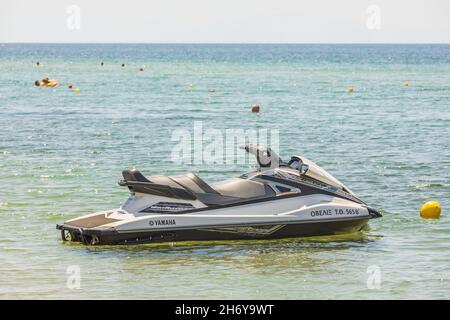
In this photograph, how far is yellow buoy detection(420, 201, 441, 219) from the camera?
18094 millimetres

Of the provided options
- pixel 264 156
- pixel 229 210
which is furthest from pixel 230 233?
pixel 264 156

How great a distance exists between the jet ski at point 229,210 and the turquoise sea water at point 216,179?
0.73ft

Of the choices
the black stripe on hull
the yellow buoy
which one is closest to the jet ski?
the black stripe on hull

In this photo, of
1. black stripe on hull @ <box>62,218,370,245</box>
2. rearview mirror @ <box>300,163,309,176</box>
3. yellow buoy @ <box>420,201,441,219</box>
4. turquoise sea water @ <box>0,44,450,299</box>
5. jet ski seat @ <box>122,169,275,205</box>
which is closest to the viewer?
turquoise sea water @ <box>0,44,450,299</box>

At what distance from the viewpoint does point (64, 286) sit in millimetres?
13164

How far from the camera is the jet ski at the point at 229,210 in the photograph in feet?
49.7

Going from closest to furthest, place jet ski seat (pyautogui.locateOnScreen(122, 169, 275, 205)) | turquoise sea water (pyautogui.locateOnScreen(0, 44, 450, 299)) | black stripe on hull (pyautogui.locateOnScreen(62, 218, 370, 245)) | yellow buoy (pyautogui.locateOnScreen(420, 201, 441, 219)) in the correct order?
turquoise sea water (pyautogui.locateOnScreen(0, 44, 450, 299)) < black stripe on hull (pyautogui.locateOnScreen(62, 218, 370, 245)) < jet ski seat (pyautogui.locateOnScreen(122, 169, 275, 205)) < yellow buoy (pyautogui.locateOnScreen(420, 201, 441, 219))

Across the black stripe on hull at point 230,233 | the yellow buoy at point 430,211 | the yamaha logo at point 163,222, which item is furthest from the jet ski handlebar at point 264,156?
the yellow buoy at point 430,211

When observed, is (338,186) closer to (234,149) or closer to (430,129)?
(234,149)

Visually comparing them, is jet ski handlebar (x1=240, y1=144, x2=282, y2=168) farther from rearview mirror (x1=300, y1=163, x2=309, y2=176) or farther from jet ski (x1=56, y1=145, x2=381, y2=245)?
rearview mirror (x1=300, y1=163, x2=309, y2=176)

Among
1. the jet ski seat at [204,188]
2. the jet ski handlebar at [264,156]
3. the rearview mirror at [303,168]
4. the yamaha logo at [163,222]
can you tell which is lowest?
the yamaha logo at [163,222]

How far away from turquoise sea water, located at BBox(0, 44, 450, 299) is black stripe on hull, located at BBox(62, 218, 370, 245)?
0.15 m

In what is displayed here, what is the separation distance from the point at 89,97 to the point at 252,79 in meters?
26.5

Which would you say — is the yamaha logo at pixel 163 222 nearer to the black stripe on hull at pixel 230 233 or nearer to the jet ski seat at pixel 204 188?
the black stripe on hull at pixel 230 233
